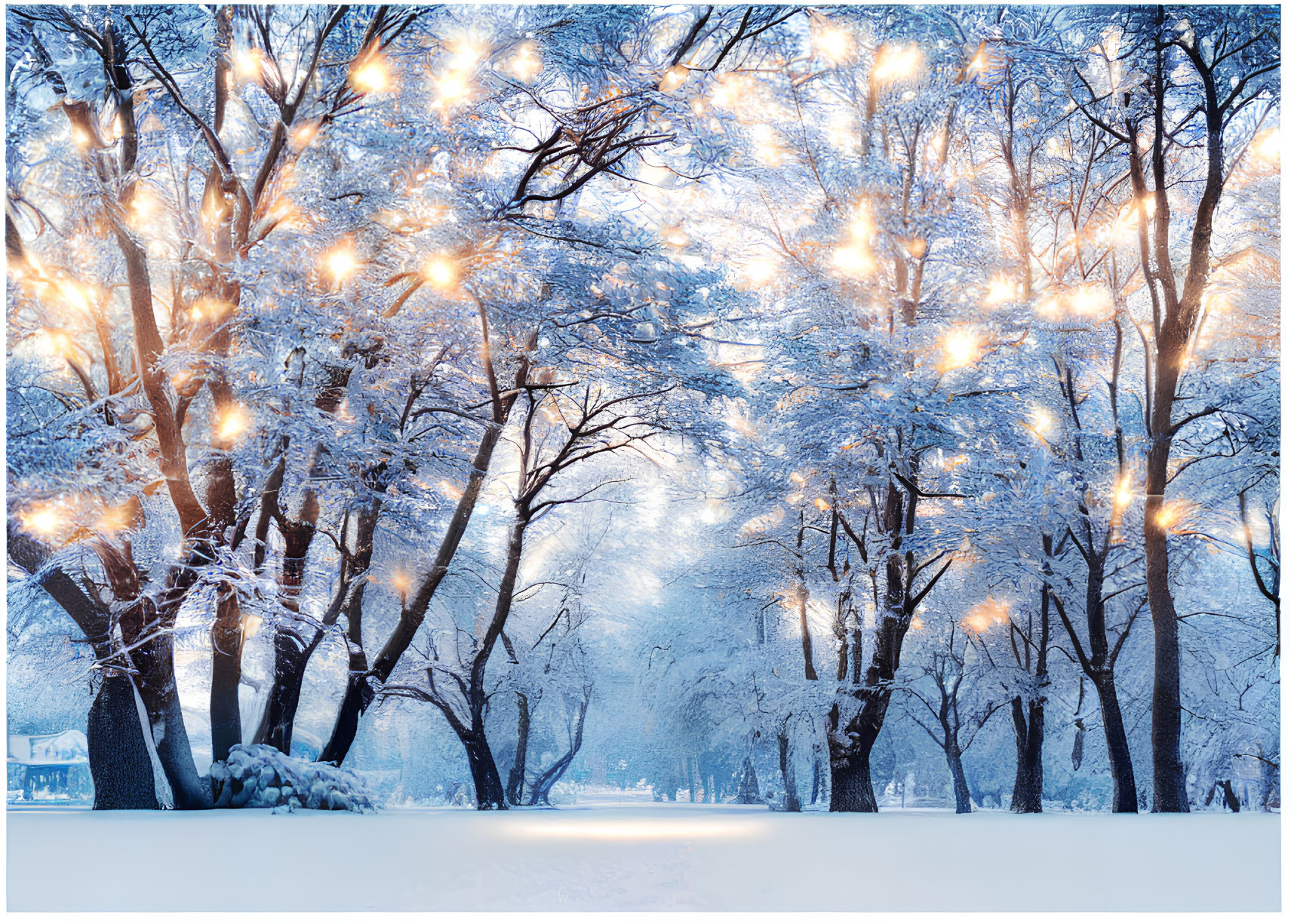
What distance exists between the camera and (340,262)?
6109 millimetres

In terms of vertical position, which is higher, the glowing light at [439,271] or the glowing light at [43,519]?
the glowing light at [439,271]

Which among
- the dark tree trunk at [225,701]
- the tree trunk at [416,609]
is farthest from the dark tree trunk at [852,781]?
the dark tree trunk at [225,701]

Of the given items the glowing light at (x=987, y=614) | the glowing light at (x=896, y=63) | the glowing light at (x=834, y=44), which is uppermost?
the glowing light at (x=896, y=63)

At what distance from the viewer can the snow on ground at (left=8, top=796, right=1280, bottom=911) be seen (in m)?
3.59

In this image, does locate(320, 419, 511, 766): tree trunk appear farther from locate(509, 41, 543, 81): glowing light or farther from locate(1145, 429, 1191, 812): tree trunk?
locate(1145, 429, 1191, 812): tree trunk

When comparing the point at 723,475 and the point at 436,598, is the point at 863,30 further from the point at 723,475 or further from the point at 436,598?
the point at 436,598

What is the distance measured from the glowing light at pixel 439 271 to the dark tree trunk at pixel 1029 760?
Result: 7.14 metres

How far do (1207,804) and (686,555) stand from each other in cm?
562

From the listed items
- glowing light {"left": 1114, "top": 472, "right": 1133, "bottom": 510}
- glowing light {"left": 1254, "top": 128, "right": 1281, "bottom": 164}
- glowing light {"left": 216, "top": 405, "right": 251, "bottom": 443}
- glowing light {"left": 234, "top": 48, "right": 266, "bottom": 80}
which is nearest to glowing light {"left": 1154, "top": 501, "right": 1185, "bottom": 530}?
glowing light {"left": 1114, "top": 472, "right": 1133, "bottom": 510}

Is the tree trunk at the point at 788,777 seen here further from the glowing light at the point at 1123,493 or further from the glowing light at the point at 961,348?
the glowing light at the point at 961,348

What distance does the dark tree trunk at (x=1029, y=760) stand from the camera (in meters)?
9.96

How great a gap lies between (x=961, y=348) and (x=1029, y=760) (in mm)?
5212

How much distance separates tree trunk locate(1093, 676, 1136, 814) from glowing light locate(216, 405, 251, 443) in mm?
6937

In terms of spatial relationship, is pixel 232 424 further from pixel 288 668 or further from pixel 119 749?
pixel 119 749
